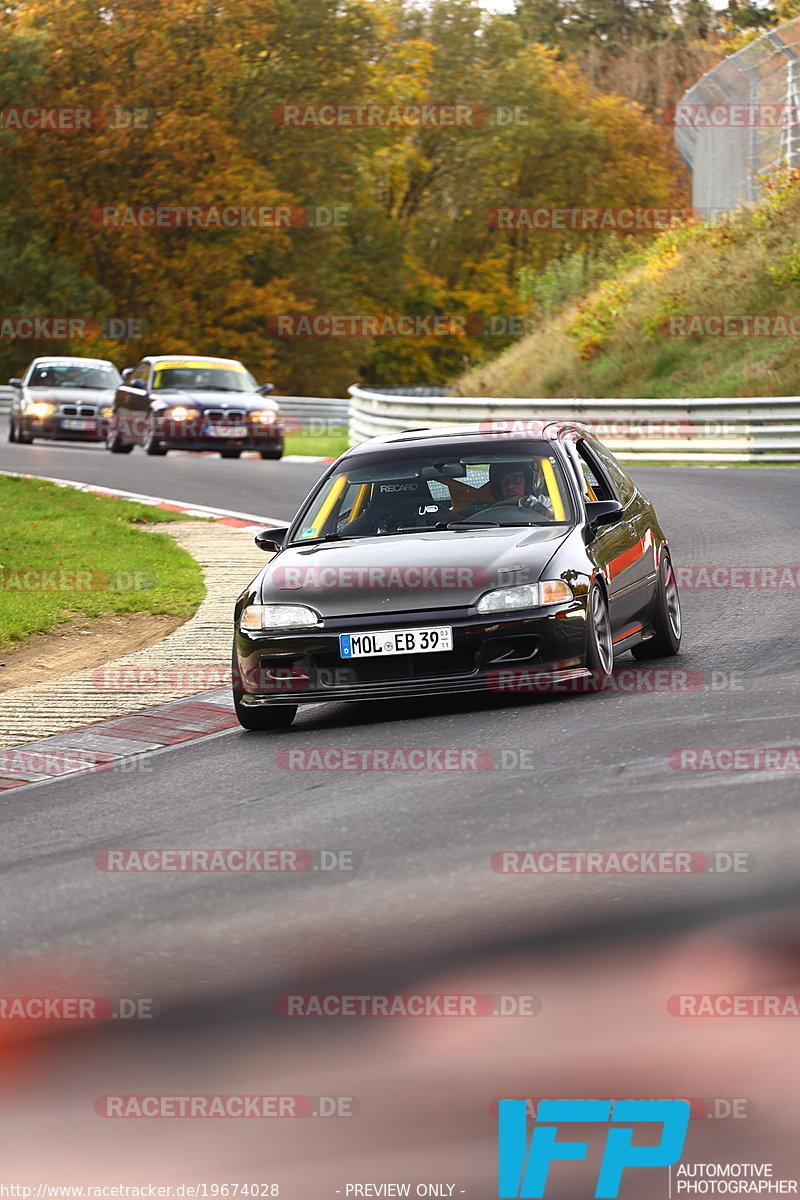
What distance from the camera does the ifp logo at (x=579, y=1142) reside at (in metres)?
3.85

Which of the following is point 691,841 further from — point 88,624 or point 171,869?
point 88,624

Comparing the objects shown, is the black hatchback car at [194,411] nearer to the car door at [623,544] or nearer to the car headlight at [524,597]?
the car door at [623,544]

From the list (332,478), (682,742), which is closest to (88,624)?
(332,478)

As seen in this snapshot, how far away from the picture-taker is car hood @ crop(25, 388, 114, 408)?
34.5 m

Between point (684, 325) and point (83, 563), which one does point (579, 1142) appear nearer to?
point (83, 563)

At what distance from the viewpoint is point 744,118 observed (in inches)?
1480

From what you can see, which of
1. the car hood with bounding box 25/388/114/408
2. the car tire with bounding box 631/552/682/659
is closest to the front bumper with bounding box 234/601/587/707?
the car tire with bounding box 631/552/682/659

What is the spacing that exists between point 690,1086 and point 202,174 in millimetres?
56966

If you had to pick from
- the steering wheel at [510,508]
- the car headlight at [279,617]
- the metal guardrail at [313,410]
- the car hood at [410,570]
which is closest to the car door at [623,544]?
the steering wheel at [510,508]

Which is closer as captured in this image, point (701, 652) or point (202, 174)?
point (701, 652)

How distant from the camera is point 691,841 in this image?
20.2ft

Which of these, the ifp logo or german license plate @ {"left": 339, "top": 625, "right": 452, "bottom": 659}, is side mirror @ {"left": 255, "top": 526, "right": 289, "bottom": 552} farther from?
the ifp logo

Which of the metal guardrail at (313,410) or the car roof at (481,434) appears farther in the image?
the metal guardrail at (313,410)

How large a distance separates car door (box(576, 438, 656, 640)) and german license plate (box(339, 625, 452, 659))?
125 centimetres
